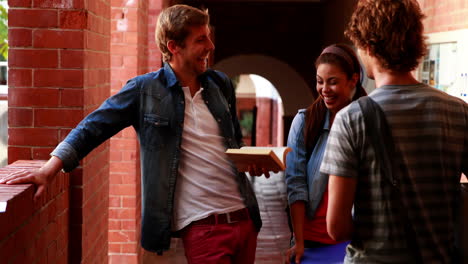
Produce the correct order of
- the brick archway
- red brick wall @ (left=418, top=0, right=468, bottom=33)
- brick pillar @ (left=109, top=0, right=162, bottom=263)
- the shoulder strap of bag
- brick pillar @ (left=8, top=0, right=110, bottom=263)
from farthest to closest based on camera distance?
the brick archway → brick pillar @ (left=109, top=0, right=162, bottom=263) → red brick wall @ (left=418, top=0, right=468, bottom=33) → brick pillar @ (left=8, top=0, right=110, bottom=263) → the shoulder strap of bag

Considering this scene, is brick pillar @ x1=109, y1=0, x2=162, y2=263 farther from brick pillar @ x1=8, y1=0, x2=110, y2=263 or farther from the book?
the book

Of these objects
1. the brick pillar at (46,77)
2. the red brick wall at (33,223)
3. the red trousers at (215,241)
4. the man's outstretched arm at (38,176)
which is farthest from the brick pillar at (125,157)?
the man's outstretched arm at (38,176)

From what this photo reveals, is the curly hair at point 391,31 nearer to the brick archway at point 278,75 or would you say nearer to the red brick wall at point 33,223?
the red brick wall at point 33,223

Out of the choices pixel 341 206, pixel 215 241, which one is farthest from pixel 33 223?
pixel 341 206

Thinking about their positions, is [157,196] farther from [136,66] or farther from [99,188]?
[136,66]

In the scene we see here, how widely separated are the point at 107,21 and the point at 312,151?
1.78 metres

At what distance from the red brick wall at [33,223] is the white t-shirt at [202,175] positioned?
58 centimetres

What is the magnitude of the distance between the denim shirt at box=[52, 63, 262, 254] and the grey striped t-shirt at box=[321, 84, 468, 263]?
3.60 feet

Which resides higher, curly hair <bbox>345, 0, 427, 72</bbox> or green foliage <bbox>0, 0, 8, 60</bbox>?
green foliage <bbox>0, 0, 8, 60</bbox>

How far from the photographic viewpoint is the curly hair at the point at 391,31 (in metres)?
2.02

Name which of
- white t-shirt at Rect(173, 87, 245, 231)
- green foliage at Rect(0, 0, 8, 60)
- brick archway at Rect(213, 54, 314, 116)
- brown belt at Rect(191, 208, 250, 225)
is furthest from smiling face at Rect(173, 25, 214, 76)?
brick archway at Rect(213, 54, 314, 116)

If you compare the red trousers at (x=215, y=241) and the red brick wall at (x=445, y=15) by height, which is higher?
the red brick wall at (x=445, y=15)

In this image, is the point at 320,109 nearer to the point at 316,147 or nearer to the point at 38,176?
the point at 316,147

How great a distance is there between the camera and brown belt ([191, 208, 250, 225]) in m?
2.94
